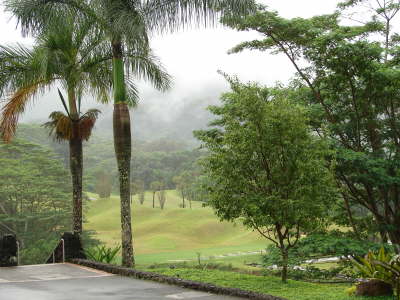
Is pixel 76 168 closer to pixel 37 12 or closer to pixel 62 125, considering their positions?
pixel 62 125

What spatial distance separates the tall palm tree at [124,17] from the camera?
12.5m

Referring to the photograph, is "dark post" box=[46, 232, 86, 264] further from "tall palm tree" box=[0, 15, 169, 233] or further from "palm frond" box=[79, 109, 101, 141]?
"palm frond" box=[79, 109, 101, 141]

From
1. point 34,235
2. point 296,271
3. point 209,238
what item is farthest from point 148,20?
point 209,238

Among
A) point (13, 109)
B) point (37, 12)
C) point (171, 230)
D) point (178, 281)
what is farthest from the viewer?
point (171, 230)

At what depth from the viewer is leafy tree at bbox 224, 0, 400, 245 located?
1452 cm

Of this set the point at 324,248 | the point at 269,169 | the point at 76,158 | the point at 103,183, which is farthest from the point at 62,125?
the point at 103,183

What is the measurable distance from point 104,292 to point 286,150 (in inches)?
185

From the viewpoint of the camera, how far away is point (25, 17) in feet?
42.5

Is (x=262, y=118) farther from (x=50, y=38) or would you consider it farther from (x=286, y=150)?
(x=50, y=38)

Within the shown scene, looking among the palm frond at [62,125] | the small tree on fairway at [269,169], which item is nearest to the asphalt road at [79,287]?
the small tree on fairway at [269,169]

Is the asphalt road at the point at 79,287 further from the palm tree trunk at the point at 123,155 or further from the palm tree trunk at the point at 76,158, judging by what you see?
the palm tree trunk at the point at 76,158

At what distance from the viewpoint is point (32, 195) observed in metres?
42.0

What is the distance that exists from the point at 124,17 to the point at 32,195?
108ft

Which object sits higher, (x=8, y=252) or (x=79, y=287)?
(x=8, y=252)
